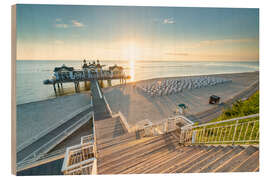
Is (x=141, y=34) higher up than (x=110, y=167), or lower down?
higher up

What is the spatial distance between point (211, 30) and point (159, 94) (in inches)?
215

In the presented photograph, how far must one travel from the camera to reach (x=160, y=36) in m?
5.72

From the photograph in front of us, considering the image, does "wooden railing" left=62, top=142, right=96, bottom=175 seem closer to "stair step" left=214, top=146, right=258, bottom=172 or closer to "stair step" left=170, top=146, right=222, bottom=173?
"stair step" left=170, top=146, right=222, bottom=173

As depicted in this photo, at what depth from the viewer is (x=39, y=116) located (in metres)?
6.66

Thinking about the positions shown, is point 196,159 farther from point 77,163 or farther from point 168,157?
point 77,163

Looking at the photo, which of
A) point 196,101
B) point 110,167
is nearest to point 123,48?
point 196,101

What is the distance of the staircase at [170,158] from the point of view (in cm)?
179

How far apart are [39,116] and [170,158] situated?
8790 millimetres

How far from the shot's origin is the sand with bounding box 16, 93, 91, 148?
17.0 feet

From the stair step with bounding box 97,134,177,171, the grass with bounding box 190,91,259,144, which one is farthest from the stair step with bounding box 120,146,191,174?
the grass with bounding box 190,91,259,144

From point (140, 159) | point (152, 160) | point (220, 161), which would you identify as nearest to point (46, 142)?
point (140, 159)

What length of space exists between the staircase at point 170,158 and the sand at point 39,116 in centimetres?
446

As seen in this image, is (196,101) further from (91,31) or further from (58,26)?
(58,26)
